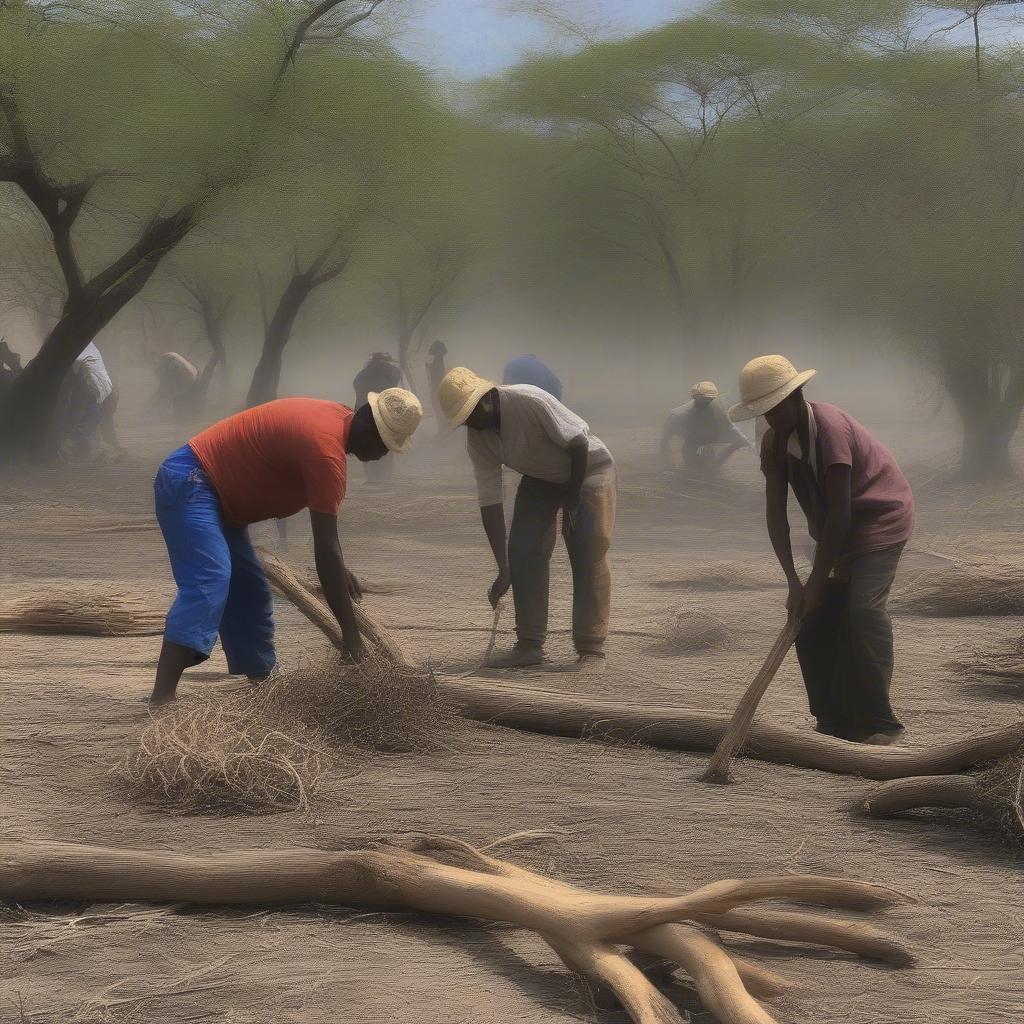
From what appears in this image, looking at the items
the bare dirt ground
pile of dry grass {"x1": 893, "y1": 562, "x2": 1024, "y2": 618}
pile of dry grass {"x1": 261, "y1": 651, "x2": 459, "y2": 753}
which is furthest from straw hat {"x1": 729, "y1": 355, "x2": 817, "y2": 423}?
pile of dry grass {"x1": 893, "y1": 562, "x2": 1024, "y2": 618}

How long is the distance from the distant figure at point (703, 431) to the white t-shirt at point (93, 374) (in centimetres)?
684

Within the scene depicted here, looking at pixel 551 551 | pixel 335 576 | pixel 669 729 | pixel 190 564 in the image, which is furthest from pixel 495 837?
pixel 551 551

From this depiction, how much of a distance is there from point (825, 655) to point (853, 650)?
157 mm

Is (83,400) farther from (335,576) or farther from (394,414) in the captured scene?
(394,414)

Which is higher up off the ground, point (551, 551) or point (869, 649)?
point (551, 551)

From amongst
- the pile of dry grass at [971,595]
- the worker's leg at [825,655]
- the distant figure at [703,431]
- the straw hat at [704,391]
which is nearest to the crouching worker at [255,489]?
the worker's leg at [825,655]

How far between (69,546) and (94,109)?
5617 millimetres

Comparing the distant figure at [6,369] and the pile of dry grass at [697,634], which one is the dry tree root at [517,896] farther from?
the distant figure at [6,369]

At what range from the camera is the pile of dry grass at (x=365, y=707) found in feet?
16.4

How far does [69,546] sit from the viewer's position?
37.7 ft

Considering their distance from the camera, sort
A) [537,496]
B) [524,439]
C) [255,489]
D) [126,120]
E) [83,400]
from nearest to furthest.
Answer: [255,489] → [524,439] → [537,496] → [126,120] → [83,400]

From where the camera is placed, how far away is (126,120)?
1524 centimetres

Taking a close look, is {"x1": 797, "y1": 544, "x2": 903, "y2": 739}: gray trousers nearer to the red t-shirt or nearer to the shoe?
the shoe

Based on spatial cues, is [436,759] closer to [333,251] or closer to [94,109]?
[94,109]
